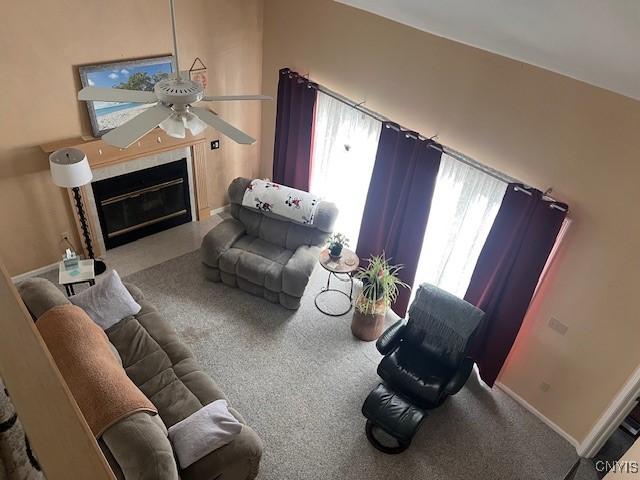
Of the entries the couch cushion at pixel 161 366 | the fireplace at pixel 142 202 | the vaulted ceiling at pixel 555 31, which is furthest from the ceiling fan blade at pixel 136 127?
the fireplace at pixel 142 202

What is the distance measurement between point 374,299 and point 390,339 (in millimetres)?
449

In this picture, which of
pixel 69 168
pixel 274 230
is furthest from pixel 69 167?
pixel 274 230

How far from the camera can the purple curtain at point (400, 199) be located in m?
4.57

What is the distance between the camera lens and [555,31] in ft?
9.21

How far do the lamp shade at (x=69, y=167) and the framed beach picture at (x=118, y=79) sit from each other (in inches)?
16.9

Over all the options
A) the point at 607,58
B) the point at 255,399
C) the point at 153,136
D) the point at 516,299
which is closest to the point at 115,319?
the point at 255,399

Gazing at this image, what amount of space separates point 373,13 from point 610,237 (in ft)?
9.47

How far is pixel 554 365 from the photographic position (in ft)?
13.9

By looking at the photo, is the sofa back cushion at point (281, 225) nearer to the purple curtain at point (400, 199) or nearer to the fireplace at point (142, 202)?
the purple curtain at point (400, 199)

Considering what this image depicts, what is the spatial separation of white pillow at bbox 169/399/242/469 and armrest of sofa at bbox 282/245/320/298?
1.88 meters

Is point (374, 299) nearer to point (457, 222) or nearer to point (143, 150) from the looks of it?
point (457, 222)

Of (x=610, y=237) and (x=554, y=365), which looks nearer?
(x=610, y=237)

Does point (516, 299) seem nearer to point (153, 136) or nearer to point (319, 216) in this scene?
point (319, 216)

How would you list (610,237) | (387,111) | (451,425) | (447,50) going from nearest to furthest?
(610,237) < (447,50) < (451,425) < (387,111)
